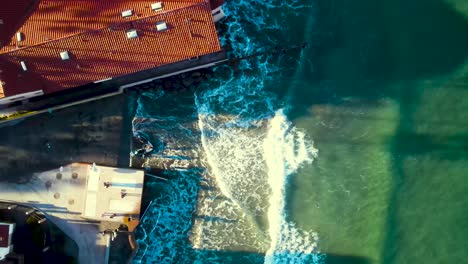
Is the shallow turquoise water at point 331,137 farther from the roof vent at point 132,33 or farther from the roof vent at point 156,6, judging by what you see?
the roof vent at point 156,6

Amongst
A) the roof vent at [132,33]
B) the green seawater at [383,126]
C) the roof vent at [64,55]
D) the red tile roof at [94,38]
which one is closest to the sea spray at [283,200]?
the green seawater at [383,126]

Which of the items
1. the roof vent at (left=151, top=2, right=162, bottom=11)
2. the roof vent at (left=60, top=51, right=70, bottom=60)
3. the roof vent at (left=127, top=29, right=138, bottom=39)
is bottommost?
the roof vent at (left=60, top=51, right=70, bottom=60)

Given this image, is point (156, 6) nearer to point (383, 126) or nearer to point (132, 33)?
point (132, 33)

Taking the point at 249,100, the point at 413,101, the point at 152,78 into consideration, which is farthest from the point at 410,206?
the point at 152,78

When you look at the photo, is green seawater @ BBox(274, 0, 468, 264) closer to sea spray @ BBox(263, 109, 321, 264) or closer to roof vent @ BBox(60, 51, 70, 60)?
sea spray @ BBox(263, 109, 321, 264)

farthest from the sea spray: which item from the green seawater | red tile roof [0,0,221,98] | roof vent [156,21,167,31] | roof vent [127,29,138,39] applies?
roof vent [127,29,138,39]

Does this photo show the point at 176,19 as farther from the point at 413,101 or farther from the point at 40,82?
the point at 413,101
